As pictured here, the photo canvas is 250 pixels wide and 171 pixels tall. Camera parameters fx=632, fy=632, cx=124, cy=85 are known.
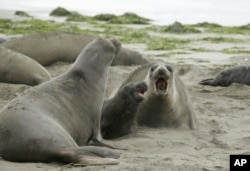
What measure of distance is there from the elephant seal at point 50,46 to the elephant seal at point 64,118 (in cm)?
398

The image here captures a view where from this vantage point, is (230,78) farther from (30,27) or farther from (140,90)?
(30,27)

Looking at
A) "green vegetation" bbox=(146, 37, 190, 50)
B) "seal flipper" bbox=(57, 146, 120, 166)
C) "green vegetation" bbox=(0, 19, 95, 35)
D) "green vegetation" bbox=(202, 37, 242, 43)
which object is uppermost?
"green vegetation" bbox=(0, 19, 95, 35)

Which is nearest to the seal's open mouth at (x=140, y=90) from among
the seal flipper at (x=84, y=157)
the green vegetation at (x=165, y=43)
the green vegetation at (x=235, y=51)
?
the seal flipper at (x=84, y=157)

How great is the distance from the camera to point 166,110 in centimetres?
670

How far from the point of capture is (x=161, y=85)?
660 centimetres

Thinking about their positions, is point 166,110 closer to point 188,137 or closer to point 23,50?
point 188,137

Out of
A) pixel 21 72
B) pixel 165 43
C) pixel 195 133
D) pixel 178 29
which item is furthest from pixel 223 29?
pixel 195 133

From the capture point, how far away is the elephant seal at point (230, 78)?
9648 mm

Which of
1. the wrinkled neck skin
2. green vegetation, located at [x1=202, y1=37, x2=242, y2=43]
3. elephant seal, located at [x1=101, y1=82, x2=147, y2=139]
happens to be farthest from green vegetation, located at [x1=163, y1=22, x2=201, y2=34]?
elephant seal, located at [x1=101, y1=82, x2=147, y2=139]

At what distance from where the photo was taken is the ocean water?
22.0 metres

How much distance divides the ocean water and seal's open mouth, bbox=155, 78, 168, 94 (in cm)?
1402

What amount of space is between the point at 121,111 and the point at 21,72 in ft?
9.76

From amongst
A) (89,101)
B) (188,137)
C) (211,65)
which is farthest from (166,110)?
(211,65)

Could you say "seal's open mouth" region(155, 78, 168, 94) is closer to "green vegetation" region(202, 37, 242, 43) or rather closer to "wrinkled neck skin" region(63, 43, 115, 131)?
"wrinkled neck skin" region(63, 43, 115, 131)
